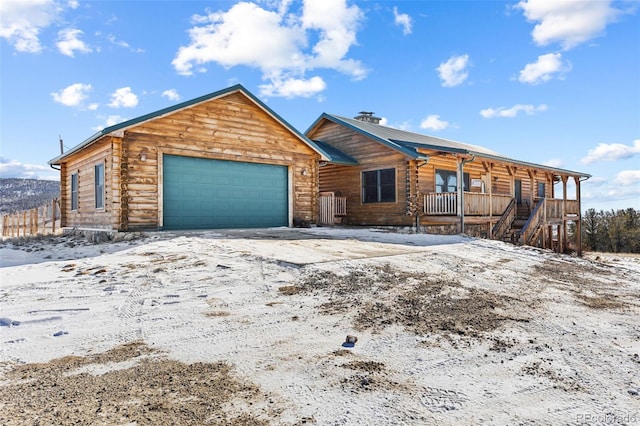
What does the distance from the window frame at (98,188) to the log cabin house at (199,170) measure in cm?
3

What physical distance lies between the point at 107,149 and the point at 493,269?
36.3ft

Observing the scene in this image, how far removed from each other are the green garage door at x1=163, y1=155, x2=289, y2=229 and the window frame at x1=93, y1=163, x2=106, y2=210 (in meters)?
2.08

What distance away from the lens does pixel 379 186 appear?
18.2 m

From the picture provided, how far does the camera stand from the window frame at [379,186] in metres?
17.5

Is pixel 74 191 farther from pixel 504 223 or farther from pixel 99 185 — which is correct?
pixel 504 223

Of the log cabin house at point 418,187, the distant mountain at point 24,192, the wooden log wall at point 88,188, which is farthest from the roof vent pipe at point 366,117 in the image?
the distant mountain at point 24,192

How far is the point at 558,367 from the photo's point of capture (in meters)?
3.42

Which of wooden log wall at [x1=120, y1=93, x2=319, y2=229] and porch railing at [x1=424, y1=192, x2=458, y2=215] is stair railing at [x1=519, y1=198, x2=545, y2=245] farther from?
wooden log wall at [x1=120, y1=93, x2=319, y2=229]

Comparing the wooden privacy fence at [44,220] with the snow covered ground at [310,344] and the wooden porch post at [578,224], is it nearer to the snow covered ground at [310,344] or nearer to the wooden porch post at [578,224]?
the snow covered ground at [310,344]

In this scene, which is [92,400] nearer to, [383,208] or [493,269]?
[493,269]

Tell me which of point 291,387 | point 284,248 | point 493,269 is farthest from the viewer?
point 284,248

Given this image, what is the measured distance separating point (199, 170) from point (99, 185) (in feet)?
10.7

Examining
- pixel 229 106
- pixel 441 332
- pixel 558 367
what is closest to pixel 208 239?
pixel 229 106

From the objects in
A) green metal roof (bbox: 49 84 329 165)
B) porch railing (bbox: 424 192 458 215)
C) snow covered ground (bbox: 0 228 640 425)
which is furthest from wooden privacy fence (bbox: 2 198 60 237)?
porch railing (bbox: 424 192 458 215)
